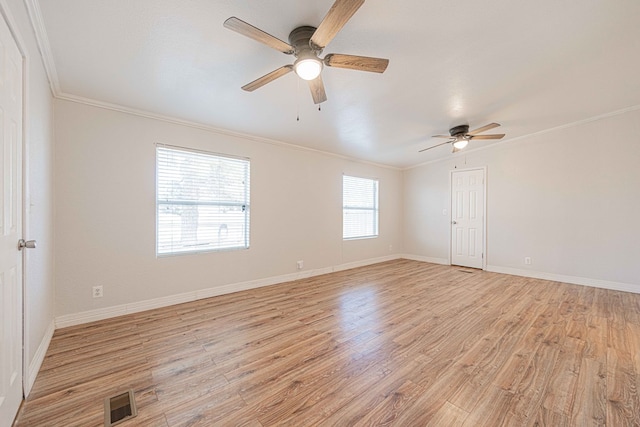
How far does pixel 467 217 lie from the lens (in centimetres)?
576

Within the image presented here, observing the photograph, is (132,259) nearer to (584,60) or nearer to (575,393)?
(575,393)

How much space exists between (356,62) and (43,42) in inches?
92.7

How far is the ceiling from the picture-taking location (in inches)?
71.5

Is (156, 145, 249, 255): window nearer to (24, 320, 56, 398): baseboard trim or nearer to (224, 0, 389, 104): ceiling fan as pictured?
(24, 320, 56, 398): baseboard trim

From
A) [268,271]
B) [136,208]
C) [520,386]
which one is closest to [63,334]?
[136,208]

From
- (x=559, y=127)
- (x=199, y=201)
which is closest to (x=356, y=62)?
(x=199, y=201)

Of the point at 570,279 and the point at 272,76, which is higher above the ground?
the point at 272,76

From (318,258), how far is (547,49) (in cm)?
413

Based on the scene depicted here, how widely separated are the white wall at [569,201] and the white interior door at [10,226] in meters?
6.60

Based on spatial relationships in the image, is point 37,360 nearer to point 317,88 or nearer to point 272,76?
point 272,76

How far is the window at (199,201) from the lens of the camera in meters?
3.26

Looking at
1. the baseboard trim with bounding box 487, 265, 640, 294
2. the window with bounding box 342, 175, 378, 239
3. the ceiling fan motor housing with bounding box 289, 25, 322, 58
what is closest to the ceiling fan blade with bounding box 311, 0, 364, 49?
the ceiling fan motor housing with bounding box 289, 25, 322, 58

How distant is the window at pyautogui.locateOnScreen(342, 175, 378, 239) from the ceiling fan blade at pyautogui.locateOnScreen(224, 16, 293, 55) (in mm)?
3796

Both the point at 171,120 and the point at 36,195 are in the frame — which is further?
the point at 171,120
